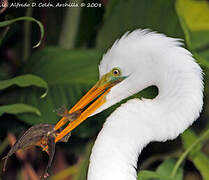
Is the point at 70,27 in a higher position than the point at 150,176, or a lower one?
higher

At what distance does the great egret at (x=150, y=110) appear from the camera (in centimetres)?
82

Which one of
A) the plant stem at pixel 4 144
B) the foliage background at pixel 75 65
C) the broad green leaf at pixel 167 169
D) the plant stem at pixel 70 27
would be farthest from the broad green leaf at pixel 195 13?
the plant stem at pixel 4 144

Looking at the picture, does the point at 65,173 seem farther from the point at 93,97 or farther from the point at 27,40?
the point at 93,97

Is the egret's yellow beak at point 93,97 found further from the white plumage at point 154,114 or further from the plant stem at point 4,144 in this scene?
the plant stem at point 4,144

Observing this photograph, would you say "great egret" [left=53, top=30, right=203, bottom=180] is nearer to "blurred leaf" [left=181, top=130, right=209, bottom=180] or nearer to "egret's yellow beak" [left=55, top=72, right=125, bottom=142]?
"egret's yellow beak" [left=55, top=72, right=125, bottom=142]

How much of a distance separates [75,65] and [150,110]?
46 cm

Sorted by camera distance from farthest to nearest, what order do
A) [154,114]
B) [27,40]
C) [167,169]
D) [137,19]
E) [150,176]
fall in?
[27,40]
[137,19]
[167,169]
[150,176]
[154,114]

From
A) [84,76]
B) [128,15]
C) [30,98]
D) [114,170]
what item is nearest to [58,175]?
[30,98]

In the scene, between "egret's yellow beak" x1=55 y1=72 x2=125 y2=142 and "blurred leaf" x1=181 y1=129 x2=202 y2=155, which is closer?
"egret's yellow beak" x1=55 y1=72 x2=125 y2=142

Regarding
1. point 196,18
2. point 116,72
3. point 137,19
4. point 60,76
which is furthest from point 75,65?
point 196,18

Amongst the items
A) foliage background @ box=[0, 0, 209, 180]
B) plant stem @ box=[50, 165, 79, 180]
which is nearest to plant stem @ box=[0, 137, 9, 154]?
foliage background @ box=[0, 0, 209, 180]

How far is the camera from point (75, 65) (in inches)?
49.3

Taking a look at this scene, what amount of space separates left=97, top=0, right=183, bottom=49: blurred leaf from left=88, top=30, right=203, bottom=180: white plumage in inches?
17.7

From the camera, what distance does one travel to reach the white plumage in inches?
32.2
